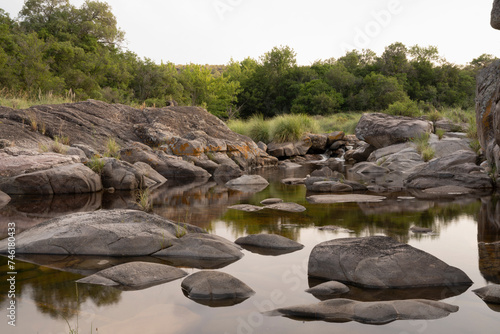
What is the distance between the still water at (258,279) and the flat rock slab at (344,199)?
20.4 inches

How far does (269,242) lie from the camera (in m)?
4.54

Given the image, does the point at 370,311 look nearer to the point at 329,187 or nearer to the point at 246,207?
the point at 246,207

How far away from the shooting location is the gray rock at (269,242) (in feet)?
14.8

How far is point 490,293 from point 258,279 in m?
1.66

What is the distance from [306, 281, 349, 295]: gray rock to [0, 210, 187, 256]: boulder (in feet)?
5.59

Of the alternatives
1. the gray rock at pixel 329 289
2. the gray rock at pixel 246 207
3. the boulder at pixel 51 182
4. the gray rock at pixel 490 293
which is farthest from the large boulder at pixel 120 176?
the gray rock at pixel 490 293

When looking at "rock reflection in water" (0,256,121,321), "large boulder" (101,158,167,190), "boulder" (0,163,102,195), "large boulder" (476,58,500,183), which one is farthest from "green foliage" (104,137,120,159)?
"rock reflection in water" (0,256,121,321)

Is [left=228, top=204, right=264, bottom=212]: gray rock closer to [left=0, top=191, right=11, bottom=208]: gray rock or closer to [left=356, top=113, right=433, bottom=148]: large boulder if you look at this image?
[left=0, top=191, right=11, bottom=208]: gray rock

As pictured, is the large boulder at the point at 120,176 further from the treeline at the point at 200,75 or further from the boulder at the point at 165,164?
the treeline at the point at 200,75

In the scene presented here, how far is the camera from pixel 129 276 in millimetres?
3432

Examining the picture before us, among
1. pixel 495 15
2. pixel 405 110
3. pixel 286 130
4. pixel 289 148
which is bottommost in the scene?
pixel 289 148

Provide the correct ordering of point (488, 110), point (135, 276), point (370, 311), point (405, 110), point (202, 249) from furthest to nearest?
1. point (405, 110)
2. point (488, 110)
3. point (202, 249)
4. point (135, 276)
5. point (370, 311)

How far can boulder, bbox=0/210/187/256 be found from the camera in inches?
165

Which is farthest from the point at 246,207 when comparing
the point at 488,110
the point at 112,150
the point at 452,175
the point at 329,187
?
the point at 112,150
